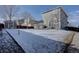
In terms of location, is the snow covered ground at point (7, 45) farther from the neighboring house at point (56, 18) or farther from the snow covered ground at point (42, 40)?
the neighboring house at point (56, 18)

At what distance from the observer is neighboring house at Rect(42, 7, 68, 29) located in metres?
3.75

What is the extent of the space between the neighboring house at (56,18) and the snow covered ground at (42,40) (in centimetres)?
7

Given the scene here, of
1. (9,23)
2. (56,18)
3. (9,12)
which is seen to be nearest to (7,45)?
(9,23)

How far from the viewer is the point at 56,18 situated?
12.4 ft

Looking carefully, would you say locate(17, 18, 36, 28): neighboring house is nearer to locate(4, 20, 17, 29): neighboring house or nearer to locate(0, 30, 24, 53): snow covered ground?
locate(4, 20, 17, 29): neighboring house

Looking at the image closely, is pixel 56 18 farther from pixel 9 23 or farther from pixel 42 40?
pixel 9 23

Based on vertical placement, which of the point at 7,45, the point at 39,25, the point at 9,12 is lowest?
the point at 7,45

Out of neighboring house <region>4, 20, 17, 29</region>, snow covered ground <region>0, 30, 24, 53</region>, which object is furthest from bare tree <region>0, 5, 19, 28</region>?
snow covered ground <region>0, 30, 24, 53</region>

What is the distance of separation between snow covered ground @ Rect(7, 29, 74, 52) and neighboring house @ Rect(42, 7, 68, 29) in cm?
7

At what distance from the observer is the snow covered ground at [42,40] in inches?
147

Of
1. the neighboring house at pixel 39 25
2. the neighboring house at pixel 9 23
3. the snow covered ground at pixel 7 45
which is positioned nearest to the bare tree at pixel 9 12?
the neighboring house at pixel 9 23

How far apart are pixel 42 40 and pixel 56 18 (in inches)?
11.5

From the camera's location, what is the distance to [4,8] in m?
3.74

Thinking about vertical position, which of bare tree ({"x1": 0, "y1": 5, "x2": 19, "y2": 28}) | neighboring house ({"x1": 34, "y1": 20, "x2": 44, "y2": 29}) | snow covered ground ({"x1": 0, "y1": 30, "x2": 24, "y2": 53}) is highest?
bare tree ({"x1": 0, "y1": 5, "x2": 19, "y2": 28})
